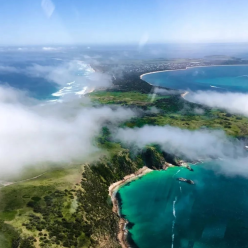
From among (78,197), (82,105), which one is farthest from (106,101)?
(78,197)

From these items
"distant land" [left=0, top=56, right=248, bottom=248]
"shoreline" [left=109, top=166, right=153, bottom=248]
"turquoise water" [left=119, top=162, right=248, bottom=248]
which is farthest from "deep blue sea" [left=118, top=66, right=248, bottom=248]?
"distant land" [left=0, top=56, right=248, bottom=248]

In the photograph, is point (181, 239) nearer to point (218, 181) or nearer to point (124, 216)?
point (124, 216)

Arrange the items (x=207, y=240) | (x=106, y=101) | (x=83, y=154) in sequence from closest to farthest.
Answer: (x=207, y=240) → (x=83, y=154) → (x=106, y=101)

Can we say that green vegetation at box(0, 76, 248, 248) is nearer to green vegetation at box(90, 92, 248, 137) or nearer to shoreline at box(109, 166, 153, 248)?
shoreline at box(109, 166, 153, 248)

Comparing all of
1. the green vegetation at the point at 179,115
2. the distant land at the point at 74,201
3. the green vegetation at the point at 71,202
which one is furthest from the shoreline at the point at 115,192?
the green vegetation at the point at 179,115

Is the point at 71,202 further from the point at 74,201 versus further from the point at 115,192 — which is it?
the point at 115,192
